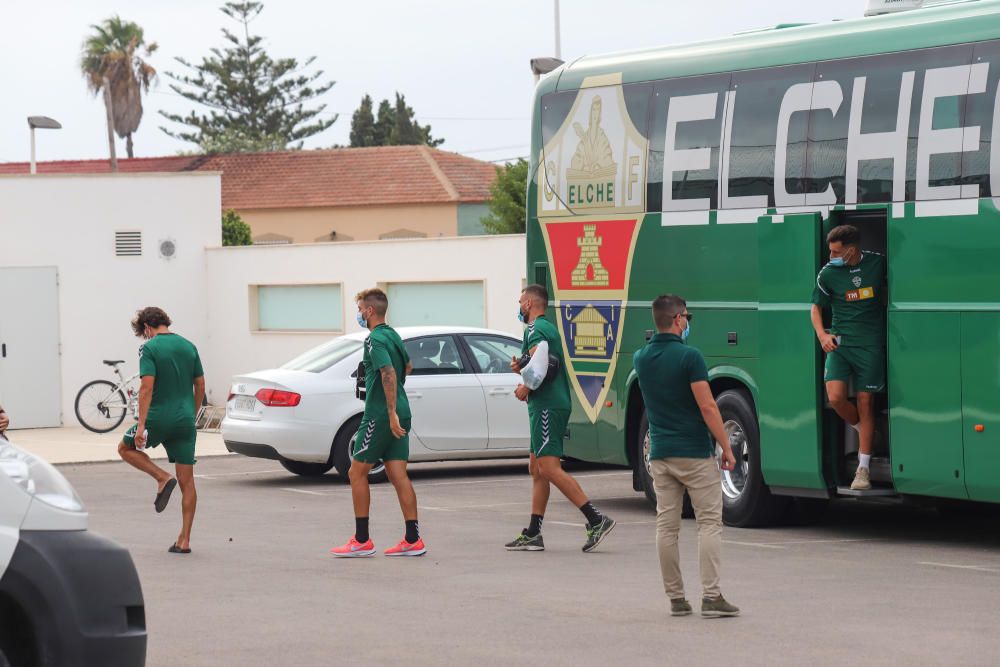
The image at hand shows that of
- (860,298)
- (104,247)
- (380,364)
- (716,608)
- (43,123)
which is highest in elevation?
(43,123)

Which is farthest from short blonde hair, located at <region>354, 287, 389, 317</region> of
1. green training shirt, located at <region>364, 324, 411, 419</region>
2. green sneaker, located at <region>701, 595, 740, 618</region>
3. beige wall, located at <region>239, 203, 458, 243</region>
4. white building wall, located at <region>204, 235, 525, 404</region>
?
beige wall, located at <region>239, 203, 458, 243</region>

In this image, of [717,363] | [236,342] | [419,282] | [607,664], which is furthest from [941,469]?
[236,342]

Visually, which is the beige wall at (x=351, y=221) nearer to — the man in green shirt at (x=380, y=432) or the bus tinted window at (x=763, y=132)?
the bus tinted window at (x=763, y=132)

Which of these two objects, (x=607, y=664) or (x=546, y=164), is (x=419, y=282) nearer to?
(x=546, y=164)

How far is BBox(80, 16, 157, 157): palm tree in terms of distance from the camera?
264 feet

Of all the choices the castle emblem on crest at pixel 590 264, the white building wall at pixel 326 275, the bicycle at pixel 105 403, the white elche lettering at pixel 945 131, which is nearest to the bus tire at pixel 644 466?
the castle emblem on crest at pixel 590 264

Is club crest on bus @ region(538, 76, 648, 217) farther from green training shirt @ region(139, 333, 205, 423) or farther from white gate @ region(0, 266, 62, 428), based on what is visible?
white gate @ region(0, 266, 62, 428)

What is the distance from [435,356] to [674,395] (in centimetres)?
846

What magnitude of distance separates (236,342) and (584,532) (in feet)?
51.8

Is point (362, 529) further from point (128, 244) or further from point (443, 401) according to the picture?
point (128, 244)

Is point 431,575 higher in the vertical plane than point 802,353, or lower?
lower

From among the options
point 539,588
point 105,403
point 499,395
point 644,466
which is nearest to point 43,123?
point 105,403

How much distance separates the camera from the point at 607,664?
8.00 m

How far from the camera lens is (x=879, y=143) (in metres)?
12.4
